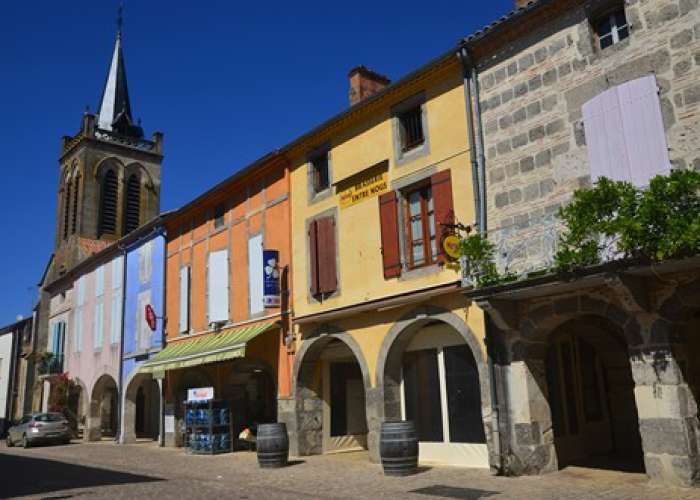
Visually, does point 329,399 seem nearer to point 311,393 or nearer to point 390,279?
point 311,393

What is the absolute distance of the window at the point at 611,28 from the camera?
9547mm

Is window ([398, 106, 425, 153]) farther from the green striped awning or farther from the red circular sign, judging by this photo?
the red circular sign

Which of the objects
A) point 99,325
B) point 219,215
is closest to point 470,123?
point 219,215

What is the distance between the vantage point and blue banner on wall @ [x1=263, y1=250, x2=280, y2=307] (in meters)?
15.1

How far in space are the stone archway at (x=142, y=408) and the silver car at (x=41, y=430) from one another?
2.37 meters

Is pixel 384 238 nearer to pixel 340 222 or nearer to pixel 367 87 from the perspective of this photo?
pixel 340 222

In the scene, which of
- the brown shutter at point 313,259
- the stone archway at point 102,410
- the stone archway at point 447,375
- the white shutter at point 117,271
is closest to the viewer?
the stone archway at point 447,375

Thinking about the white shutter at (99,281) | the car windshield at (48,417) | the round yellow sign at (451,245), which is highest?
the white shutter at (99,281)

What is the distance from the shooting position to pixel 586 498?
7859 millimetres

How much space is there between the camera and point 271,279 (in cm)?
1532

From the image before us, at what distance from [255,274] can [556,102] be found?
8.86 meters

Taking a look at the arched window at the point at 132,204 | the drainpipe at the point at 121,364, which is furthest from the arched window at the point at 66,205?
the drainpipe at the point at 121,364

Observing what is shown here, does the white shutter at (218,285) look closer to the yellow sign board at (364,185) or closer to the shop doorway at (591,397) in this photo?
the yellow sign board at (364,185)

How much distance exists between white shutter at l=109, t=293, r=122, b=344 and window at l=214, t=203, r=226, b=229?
23.7 ft
